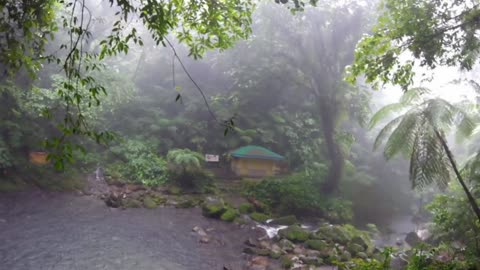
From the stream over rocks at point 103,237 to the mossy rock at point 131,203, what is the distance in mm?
309

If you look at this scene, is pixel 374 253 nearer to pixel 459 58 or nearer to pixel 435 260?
pixel 435 260

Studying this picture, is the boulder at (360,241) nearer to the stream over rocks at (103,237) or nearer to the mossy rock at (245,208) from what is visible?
the stream over rocks at (103,237)

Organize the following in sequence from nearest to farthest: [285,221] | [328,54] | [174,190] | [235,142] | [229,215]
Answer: [229,215] → [285,221] → [174,190] → [328,54] → [235,142]

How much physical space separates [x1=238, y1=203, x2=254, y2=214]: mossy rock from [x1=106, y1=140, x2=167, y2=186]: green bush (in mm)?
3272

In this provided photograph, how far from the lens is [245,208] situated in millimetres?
12242

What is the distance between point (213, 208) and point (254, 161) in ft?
16.5

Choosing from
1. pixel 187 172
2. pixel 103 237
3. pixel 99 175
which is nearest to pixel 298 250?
pixel 103 237

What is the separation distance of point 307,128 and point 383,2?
1214 cm

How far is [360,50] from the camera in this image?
6117 mm

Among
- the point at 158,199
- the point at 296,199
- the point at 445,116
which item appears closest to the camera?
the point at 445,116

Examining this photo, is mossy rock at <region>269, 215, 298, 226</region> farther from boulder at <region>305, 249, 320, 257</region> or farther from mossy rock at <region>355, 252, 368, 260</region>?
mossy rock at <region>355, 252, 368, 260</region>

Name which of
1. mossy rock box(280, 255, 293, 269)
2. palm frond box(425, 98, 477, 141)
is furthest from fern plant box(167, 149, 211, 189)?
palm frond box(425, 98, 477, 141)

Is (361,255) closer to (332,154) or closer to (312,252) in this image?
(312,252)

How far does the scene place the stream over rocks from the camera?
280 inches
